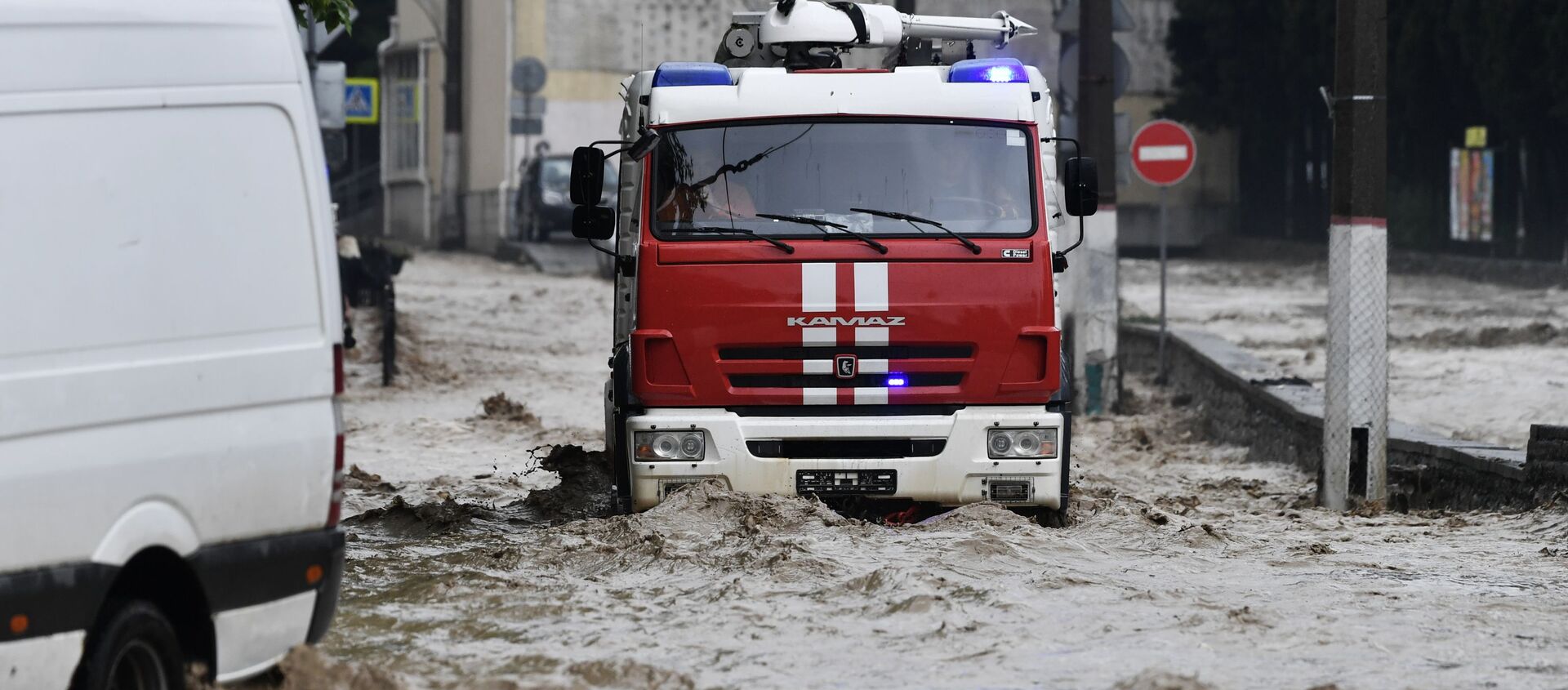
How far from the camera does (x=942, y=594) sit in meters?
8.52

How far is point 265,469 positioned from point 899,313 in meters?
4.42

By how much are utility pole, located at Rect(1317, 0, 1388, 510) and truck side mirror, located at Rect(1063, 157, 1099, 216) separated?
250 cm

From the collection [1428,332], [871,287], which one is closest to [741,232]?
[871,287]

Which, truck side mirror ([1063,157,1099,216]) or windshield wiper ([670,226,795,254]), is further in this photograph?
truck side mirror ([1063,157,1099,216])

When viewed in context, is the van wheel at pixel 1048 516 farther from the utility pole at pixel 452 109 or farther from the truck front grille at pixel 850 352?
the utility pole at pixel 452 109

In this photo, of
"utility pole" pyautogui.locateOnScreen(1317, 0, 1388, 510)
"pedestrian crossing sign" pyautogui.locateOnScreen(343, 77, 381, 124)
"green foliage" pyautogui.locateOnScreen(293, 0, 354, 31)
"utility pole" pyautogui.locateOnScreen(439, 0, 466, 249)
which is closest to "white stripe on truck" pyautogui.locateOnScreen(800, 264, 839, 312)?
"green foliage" pyautogui.locateOnScreen(293, 0, 354, 31)

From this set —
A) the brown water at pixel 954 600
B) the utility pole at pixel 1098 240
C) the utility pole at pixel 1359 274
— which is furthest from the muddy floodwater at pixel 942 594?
the utility pole at pixel 1098 240

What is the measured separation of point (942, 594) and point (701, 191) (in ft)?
8.48

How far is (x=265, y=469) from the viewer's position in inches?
240

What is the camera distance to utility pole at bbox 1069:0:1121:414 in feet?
63.9

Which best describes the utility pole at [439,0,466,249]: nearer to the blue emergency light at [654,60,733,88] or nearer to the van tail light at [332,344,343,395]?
the blue emergency light at [654,60,733,88]

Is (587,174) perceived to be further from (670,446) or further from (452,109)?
(452,109)

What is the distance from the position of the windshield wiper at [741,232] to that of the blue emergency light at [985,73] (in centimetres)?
119

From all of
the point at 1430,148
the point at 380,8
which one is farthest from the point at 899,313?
the point at 380,8
